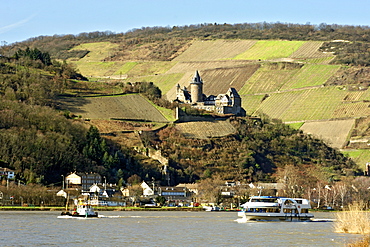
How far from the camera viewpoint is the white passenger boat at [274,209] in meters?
92.2

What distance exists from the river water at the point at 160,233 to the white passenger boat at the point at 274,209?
2641 millimetres

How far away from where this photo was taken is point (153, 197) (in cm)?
13762

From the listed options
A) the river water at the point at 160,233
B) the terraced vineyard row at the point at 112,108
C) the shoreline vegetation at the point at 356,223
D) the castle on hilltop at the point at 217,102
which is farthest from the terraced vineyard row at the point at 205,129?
the shoreline vegetation at the point at 356,223

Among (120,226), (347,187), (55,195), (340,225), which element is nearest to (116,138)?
(55,195)

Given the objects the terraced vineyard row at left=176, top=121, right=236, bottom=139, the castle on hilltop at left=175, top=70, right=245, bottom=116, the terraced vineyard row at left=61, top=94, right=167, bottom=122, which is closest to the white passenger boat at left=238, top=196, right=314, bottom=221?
the terraced vineyard row at left=176, top=121, right=236, bottom=139

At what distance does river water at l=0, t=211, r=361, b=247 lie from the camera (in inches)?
2491

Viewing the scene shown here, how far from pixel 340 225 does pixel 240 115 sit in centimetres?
12093

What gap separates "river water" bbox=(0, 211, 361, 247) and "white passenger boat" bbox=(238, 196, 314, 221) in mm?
2641

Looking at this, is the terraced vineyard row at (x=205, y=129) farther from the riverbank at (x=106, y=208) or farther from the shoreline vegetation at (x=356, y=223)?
the shoreline vegetation at (x=356, y=223)

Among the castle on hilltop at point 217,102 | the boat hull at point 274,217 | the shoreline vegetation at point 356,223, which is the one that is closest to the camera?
the shoreline vegetation at point 356,223

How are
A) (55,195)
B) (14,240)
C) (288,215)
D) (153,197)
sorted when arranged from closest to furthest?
(14,240) → (288,215) → (55,195) → (153,197)

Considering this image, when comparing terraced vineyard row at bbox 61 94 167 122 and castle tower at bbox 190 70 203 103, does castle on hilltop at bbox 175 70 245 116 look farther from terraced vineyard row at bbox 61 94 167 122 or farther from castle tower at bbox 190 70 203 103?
terraced vineyard row at bbox 61 94 167 122

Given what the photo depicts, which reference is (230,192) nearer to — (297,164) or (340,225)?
(297,164)

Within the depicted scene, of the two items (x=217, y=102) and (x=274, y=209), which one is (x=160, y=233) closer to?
(x=274, y=209)
